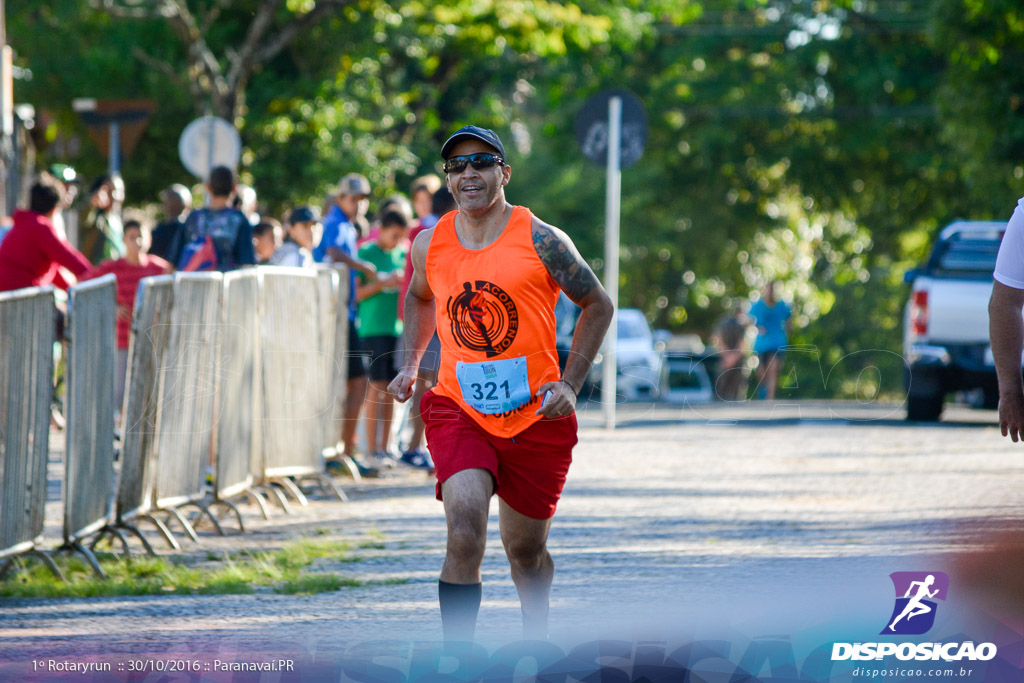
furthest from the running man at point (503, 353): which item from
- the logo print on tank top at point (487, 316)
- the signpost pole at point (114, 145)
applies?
the signpost pole at point (114, 145)

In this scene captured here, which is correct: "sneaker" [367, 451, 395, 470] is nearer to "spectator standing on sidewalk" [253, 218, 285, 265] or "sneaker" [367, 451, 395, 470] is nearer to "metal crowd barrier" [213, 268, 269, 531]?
"spectator standing on sidewalk" [253, 218, 285, 265]

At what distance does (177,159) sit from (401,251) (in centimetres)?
1600

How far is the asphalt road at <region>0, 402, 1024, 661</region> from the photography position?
5988mm

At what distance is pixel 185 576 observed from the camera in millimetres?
7223

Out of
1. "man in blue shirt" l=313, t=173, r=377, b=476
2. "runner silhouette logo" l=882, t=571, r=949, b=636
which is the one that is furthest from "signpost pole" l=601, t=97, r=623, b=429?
"runner silhouette logo" l=882, t=571, r=949, b=636

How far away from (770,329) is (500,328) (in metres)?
16.8

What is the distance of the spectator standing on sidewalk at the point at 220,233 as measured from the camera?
33.6ft

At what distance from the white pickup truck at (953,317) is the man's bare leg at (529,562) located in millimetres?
10371

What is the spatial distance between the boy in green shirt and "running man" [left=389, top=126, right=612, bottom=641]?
19.1 ft

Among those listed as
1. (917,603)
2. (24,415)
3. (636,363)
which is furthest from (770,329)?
(917,603)

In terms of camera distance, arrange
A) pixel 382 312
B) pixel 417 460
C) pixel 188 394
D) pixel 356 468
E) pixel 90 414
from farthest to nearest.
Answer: pixel 417 460 < pixel 382 312 < pixel 356 468 < pixel 188 394 < pixel 90 414

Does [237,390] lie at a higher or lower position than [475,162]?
lower

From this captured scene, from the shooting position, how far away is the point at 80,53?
922 inches

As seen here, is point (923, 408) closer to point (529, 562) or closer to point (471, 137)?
point (529, 562)
